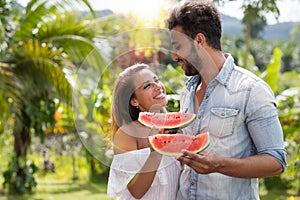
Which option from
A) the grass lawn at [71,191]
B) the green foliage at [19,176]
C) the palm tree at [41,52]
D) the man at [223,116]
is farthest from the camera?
the grass lawn at [71,191]

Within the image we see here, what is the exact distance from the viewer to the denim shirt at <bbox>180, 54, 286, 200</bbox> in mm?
2248

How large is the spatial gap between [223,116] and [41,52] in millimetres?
4724

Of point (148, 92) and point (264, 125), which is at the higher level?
point (148, 92)

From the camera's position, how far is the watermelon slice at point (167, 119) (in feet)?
7.45

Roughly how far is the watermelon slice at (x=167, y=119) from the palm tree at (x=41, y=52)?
3.97m

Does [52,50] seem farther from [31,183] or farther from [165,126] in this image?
[165,126]

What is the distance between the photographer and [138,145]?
2.35 metres

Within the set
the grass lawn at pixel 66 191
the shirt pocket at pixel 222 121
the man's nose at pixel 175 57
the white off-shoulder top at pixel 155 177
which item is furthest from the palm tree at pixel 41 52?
the shirt pocket at pixel 222 121

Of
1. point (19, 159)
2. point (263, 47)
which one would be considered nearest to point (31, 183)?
point (19, 159)

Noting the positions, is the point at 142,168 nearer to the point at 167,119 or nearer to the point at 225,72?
the point at 167,119

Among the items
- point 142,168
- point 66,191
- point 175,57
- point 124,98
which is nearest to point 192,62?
point 175,57

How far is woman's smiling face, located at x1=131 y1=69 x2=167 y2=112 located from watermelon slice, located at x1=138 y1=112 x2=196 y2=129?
0.04m

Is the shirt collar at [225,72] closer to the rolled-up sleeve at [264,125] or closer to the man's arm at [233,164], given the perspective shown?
the rolled-up sleeve at [264,125]

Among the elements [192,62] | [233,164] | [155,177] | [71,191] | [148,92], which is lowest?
[71,191]
